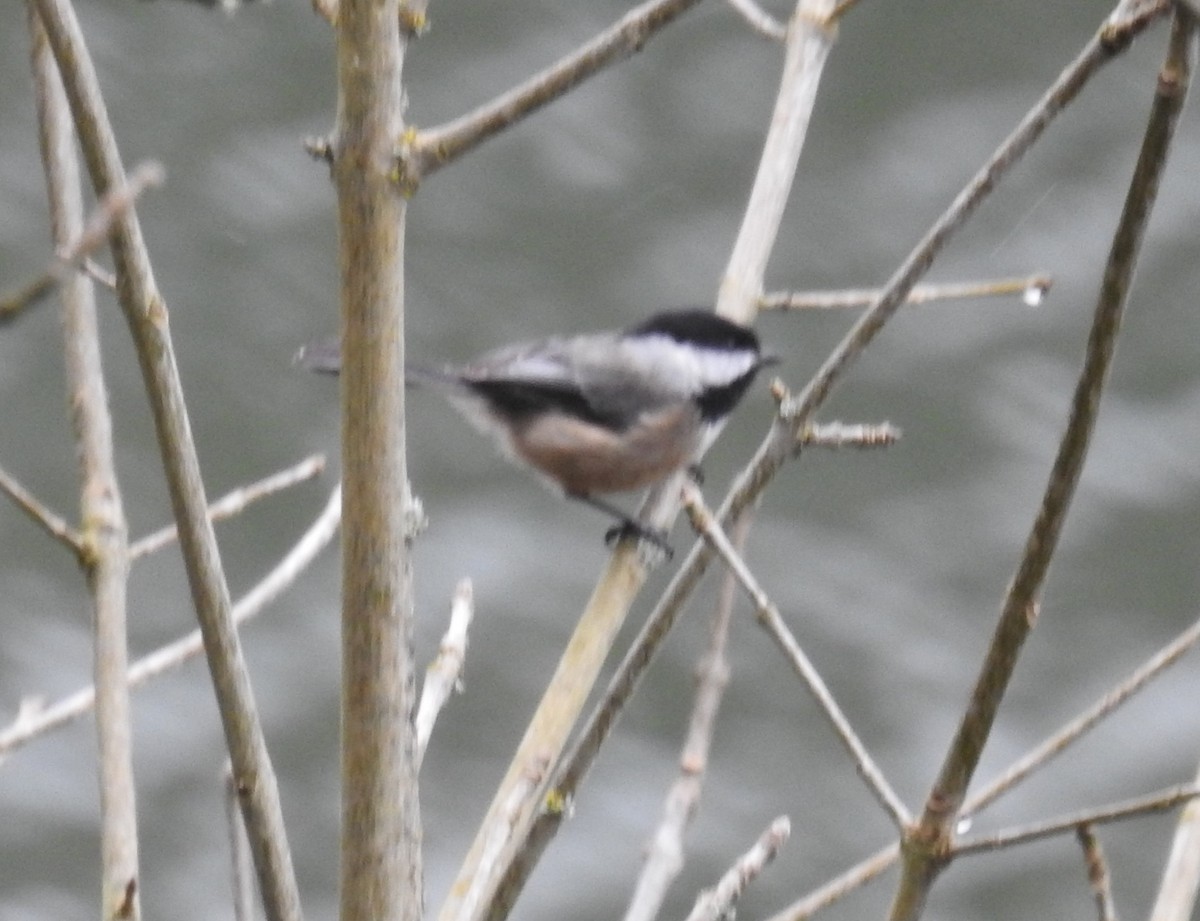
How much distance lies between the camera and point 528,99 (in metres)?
1.71

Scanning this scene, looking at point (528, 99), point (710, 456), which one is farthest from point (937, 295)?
point (710, 456)

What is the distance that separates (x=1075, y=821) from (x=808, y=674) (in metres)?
0.28

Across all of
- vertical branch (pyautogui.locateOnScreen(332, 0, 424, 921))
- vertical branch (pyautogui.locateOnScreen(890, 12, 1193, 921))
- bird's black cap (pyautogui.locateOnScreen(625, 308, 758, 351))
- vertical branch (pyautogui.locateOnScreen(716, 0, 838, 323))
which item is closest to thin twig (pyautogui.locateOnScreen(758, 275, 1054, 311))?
vertical branch (pyautogui.locateOnScreen(716, 0, 838, 323))

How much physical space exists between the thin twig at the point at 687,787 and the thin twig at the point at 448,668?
0.27 m

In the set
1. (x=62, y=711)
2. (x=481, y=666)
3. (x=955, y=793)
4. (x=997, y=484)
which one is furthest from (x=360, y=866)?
(x=997, y=484)

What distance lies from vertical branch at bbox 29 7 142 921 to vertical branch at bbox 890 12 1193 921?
0.71m

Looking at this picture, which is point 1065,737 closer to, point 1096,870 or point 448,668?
point 1096,870

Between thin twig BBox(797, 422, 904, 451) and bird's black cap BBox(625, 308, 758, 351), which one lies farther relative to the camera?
bird's black cap BBox(625, 308, 758, 351)

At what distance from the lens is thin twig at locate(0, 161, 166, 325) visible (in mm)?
1180

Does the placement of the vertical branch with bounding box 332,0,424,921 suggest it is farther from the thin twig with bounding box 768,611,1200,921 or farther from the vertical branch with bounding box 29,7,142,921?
the thin twig with bounding box 768,611,1200,921

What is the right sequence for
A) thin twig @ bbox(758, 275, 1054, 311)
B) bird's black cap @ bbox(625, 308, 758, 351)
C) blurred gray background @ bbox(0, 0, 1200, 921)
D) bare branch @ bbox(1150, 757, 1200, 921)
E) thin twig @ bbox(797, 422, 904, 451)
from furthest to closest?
blurred gray background @ bbox(0, 0, 1200, 921) < bird's black cap @ bbox(625, 308, 758, 351) < thin twig @ bbox(758, 275, 1054, 311) < thin twig @ bbox(797, 422, 904, 451) < bare branch @ bbox(1150, 757, 1200, 921)

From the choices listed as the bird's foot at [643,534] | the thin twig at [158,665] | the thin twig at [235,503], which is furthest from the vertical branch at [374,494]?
the bird's foot at [643,534]

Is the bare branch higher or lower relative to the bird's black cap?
lower

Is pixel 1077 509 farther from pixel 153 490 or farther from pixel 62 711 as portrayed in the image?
pixel 62 711
